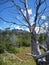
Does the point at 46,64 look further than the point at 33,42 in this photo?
No

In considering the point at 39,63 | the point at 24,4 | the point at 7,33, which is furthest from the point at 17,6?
the point at 7,33

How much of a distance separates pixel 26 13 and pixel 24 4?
0.23 meters

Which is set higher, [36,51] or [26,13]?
[26,13]

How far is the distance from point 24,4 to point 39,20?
530 millimetres

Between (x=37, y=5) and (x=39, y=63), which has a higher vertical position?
(x=37, y=5)

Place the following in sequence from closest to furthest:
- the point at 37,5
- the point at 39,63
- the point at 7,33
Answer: the point at 39,63, the point at 37,5, the point at 7,33

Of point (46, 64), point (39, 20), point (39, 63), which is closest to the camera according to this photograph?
point (46, 64)

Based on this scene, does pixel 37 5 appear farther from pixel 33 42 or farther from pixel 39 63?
pixel 39 63

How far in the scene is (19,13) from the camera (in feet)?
18.1

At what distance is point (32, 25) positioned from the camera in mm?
5332

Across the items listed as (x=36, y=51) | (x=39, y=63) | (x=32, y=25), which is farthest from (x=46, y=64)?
(x=32, y=25)

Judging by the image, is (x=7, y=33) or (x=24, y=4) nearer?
(x=24, y=4)

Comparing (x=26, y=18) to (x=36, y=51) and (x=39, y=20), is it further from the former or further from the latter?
(x=36, y=51)

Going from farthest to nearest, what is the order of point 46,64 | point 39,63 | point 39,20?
point 39,20 < point 39,63 < point 46,64
